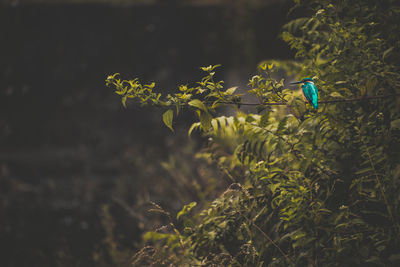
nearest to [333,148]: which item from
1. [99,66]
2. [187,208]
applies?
[187,208]

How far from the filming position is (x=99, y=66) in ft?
21.1

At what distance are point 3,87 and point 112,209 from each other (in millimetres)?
2764

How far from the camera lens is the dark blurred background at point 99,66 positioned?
20.0ft

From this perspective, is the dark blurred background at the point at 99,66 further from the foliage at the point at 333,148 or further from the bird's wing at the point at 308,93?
the bird's wing at the point at 308,93

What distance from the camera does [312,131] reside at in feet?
6.13

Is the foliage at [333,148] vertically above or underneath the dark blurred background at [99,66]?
underneath

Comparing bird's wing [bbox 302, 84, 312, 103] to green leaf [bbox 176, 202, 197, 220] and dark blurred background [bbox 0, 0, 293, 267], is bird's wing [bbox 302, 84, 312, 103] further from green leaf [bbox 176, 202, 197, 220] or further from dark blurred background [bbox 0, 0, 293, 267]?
dark blurred background [bbox 0, 0, 293, 267]

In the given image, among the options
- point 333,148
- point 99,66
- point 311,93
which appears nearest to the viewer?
point 311,93

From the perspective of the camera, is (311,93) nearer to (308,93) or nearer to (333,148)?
(308,93)

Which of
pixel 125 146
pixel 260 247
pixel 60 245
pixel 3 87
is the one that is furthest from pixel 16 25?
pixel 260 247

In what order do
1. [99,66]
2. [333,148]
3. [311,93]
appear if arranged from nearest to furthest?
[311,93] → [333,148] → [99,66]

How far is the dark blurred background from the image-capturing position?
240 inches

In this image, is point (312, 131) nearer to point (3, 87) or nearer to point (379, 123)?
point (379, 123)

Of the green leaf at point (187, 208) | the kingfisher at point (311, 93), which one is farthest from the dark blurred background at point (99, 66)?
the kingfisher at point (311, 93)
